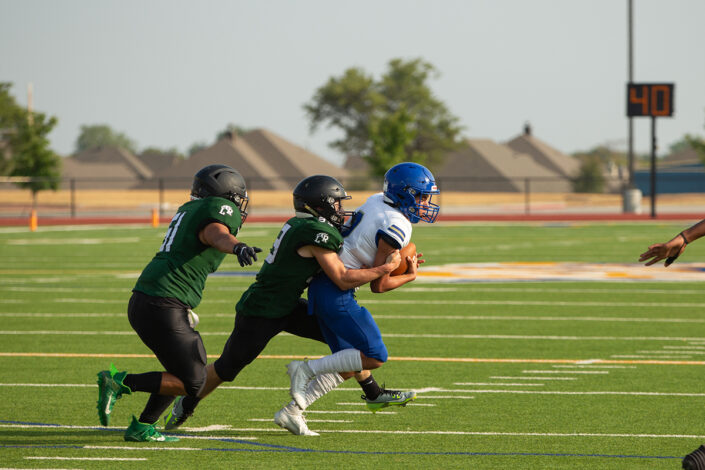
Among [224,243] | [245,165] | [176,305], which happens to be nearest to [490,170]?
[245,165]

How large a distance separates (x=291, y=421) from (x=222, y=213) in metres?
1.38

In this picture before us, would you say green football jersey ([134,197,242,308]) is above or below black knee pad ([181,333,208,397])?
above

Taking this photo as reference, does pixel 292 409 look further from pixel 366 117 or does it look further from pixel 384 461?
pixel 366 117

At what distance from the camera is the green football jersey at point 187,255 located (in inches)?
272

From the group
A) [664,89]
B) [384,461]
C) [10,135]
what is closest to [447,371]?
[384,461]

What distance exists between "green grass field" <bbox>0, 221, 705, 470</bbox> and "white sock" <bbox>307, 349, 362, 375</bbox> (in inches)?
17.1

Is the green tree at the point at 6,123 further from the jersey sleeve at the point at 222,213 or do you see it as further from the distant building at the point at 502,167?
the jersey sleeve at the point at 222,213

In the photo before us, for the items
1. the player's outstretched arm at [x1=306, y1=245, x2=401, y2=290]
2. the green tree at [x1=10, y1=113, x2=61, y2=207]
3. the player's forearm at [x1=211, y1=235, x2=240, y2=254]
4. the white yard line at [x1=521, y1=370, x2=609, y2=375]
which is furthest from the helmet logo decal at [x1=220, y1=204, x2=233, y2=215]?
the green tree at [x1=10, y1=113, x2=61, y2=207]

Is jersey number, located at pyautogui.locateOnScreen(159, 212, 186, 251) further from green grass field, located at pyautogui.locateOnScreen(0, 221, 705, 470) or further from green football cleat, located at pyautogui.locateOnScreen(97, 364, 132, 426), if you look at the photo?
green grass field, located at pyautogui.locateOnScreen(0, 221, 705, 470)

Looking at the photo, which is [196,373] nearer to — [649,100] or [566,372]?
[566,372]

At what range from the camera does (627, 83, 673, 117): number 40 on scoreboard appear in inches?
1748

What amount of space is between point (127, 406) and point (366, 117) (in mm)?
119828

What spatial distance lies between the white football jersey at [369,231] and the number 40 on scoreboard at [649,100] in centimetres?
3896

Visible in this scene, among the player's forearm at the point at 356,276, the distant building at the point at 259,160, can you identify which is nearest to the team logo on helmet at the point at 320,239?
the player's forearm at the point at 356,276
